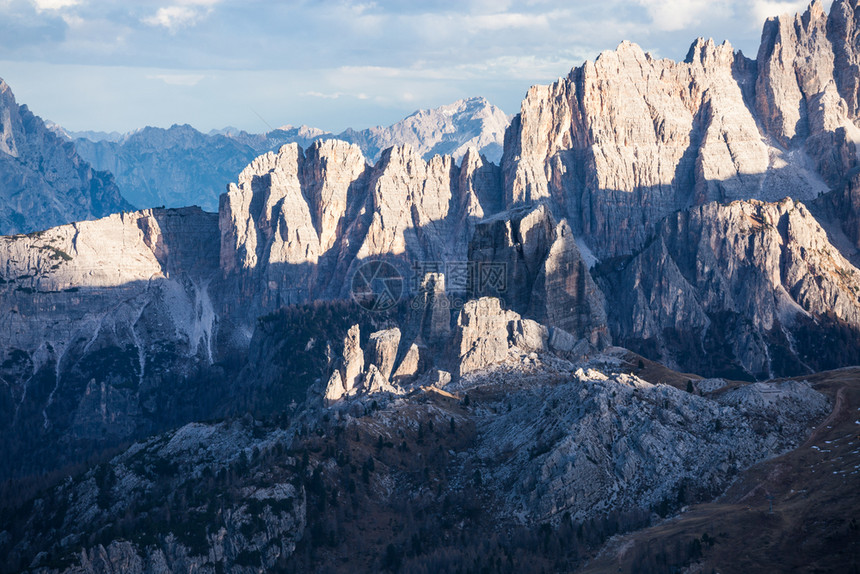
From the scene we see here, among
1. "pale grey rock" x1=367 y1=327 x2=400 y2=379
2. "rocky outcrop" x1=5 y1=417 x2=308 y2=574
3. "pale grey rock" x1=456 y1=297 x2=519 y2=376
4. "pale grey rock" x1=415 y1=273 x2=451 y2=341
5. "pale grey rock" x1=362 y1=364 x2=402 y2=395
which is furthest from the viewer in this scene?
"pale grey rock" x1=415 y1=273 x2=451 y2=341

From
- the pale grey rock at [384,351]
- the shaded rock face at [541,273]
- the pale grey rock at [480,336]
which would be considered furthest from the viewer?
the shaded rock face at [541,273]

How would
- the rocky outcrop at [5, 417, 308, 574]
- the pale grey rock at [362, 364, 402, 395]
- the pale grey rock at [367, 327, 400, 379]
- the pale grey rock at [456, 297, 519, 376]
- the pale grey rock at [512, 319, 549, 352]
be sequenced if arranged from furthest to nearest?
the pale grey rock at [367, 327, 400, 379] → the pale grey rock at [512, 319, 549, 352] → the pale grey rock at [456, 297, 519, 376] → the pale grey rock at [362, 364, 402, 395] → the rocky outcrop at [5, 417, 308, 574]

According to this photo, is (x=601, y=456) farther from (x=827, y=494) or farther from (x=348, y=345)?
(x=348, y=345)

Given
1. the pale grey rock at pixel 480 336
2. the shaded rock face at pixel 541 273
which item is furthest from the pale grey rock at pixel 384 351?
the shaded rock face at pixel 541 273

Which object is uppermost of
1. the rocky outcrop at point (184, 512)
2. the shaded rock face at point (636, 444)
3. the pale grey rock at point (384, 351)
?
the pale grey rock at point (384, 351)

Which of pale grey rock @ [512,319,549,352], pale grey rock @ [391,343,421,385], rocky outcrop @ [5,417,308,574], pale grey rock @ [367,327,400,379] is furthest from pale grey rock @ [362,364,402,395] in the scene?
pale grey rock @ [512,319,549,352]

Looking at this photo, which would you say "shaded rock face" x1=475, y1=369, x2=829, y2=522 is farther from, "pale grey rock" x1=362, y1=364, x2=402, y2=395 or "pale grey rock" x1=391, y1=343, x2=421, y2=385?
"pale grey rock" x1=391, y1=343, x2=421, y2=385

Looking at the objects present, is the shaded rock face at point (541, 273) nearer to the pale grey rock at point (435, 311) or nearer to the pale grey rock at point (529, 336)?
the pale grey rock at point (529, 336)

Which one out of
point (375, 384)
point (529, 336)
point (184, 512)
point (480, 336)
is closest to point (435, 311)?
point (480, 336)

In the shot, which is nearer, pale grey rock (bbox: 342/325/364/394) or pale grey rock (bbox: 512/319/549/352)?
pale grey rock (bbox: 512/319/549/352)

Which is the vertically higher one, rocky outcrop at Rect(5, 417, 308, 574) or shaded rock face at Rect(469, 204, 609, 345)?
shaded rock face at Rect(469, 204, 609, 345)

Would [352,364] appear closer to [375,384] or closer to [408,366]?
[375,384]

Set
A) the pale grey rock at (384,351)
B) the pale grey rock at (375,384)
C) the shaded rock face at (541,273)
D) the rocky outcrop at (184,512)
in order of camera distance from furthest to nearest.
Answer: the shaded rock face at (541,273)
the pale grey rock at (384,351)
the pale grey rock at (375,384)
the rocky outcrop at (184,512)

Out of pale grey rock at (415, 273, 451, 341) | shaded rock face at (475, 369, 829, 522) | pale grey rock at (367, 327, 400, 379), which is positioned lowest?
shaded rock face at (475, 369, 829, 522)
